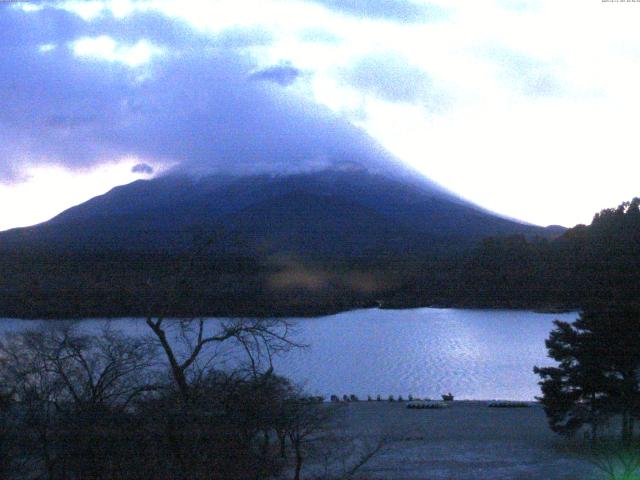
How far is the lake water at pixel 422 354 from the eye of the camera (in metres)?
15.8

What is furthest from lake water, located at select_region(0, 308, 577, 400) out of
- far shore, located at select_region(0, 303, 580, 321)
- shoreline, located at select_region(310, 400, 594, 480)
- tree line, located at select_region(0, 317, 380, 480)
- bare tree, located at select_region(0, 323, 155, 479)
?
tree line, located at select_region(0, 317, 380, 480)

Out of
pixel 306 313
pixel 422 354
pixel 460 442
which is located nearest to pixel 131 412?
pixel 460 442

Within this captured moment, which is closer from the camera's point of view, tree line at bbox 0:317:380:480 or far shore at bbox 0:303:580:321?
tree line at bbox 0:317:380:480

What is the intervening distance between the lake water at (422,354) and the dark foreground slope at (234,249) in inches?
37.0

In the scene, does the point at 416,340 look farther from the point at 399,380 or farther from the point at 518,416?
the point at 518,416

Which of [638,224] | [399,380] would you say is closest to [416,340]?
[399,380]

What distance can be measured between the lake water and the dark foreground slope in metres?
0.94

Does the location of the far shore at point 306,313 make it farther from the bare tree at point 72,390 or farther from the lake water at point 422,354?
the bare tree at point 72,390

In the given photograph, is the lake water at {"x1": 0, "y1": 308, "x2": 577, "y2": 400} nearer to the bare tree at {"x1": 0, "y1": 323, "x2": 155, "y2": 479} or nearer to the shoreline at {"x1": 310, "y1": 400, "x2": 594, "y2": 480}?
the shoreline at {"x1": 310, "y1": 400, "x2": 594, "y2": 480}

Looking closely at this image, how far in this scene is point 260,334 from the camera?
3.98m

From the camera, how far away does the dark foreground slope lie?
589 centimetres

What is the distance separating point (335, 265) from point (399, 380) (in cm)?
683

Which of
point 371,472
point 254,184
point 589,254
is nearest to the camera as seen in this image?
point 371,472

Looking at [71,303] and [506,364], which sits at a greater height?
[71,303]
